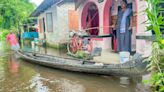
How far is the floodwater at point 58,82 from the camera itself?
6.84m

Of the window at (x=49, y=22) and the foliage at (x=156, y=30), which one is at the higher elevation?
the window at (x=49, y=22)

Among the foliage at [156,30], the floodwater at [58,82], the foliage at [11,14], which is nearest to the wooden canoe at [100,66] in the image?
the floodwater at [58,82]

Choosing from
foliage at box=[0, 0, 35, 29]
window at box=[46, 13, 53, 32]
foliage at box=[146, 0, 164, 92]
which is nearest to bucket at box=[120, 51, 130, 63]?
foliage at box=[146, 0, 164, 92]

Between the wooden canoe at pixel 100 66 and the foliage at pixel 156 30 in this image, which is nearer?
the foliage at pixel 156 30

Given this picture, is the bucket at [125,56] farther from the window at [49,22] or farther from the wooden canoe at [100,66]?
the window at [49,22]

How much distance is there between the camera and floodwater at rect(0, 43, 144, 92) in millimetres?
6843

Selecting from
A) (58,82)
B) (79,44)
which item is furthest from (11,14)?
(58,82)

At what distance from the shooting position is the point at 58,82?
25.5ft

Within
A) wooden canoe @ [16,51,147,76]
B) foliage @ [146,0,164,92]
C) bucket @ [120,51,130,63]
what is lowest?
wooden canoe @ [16,51,147,76]

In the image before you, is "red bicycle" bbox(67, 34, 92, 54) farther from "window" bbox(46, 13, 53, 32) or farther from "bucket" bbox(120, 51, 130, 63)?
"window" bbox(46, 13, 53, 32)

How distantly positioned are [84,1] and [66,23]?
4399 mm

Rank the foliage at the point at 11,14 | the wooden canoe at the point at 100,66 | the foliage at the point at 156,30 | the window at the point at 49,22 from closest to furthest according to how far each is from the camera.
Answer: the foliage at the point at 156,30
the wooden canoe at the point at 100,66
the window at the point at 49,22
the foliage at the point at 11,14

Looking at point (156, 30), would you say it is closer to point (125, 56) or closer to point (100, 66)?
point (100, 66)

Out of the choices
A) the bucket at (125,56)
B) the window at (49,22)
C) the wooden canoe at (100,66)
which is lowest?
the wooden canoe at (100,66)
